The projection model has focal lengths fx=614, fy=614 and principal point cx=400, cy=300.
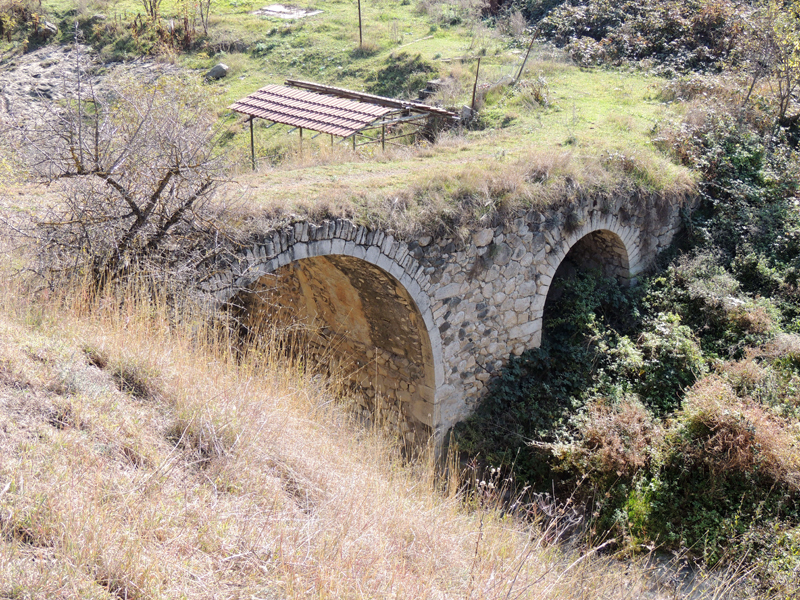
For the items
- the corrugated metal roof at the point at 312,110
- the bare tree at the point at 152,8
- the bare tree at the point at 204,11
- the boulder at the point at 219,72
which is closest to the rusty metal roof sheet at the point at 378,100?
the corrugated metal roof at the point at 312,110

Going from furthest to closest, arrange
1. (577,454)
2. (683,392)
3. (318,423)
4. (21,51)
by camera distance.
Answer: (21,51)
(683,392)
(577,454)
(318,423)

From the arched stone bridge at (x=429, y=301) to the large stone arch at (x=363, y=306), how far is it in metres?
0.02

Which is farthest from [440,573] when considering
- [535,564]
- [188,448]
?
[188,448]

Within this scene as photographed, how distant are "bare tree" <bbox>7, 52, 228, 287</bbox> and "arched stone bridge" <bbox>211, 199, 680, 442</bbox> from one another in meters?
1.68

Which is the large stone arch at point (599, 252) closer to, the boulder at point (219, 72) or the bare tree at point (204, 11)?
the boulder at point (219, 72)

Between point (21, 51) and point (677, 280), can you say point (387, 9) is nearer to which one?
point (21, 51)

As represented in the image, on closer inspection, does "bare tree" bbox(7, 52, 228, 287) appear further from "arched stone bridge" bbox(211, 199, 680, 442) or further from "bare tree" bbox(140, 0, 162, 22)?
"bare tree" bbox(140, 0, 162, 22)

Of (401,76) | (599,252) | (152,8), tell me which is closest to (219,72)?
(152,8)

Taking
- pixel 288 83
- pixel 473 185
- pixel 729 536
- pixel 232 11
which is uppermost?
pixel 232 11

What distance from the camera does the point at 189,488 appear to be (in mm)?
3369

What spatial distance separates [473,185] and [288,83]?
6.96 metres

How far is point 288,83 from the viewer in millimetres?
13484

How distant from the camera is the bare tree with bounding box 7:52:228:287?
5.26 m

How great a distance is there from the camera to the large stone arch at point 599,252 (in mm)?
9328
